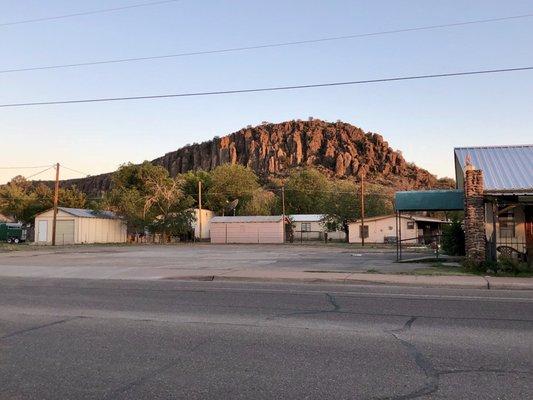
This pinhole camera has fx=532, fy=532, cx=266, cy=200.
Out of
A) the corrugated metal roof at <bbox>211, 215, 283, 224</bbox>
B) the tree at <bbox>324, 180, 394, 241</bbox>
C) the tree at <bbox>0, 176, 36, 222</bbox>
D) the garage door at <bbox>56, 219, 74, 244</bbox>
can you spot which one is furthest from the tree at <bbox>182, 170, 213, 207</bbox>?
the garage door at <bbox>56, 219, 74, 244</bbox>

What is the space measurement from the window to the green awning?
1.59 meters

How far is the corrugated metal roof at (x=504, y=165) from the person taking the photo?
1923 cm

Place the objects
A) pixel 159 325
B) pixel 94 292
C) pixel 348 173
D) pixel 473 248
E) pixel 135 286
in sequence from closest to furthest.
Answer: pixel 159 325 → pixel 94 292 → pixel 135 286 → pixel 473 248 → pixel 348 173

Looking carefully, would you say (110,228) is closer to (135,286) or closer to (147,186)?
(147,186)

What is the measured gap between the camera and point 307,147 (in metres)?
182

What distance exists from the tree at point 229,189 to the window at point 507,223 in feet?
193

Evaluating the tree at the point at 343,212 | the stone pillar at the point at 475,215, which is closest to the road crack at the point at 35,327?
the stone pillar at the point at 475,215

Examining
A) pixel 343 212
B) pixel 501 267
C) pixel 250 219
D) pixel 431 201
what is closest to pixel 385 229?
pixel 343 212

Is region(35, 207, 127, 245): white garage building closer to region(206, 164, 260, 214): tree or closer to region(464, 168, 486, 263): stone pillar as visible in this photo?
region(206, 164, 260, 214): tree

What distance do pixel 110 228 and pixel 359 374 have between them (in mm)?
58509

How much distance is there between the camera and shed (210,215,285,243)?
2379 inches

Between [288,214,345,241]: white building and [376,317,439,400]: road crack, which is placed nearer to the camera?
[376,317,439,400]: road crack

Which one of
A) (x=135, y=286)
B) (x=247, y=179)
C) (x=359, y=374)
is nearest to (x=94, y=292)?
(x=135, y=286)

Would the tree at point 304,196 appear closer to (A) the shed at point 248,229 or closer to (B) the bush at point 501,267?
(A) the shed at point 248,229
